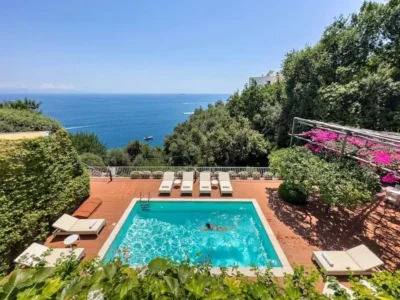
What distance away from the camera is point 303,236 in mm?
9078

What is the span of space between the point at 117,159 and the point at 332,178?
3111cm

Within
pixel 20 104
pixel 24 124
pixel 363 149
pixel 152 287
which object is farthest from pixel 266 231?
pixel 20 104

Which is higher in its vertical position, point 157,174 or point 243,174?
point 243,174

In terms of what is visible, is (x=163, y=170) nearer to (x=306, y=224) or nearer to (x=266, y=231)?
(x=266, y=231)

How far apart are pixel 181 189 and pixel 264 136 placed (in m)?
13.1

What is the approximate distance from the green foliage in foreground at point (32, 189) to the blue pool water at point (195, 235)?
3096 mm

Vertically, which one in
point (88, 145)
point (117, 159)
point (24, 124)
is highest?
point (24, 124)

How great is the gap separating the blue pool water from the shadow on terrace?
69.3 inches

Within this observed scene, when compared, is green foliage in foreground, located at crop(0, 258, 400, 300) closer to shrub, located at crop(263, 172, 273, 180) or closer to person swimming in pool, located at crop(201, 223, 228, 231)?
person swimming in pool, located at crop(201, 223, 228, 231)

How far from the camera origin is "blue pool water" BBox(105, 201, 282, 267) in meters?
8.74

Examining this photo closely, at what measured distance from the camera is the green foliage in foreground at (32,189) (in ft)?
23.6

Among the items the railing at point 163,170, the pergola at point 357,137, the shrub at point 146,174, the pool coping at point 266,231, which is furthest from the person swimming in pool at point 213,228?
the shrub at point 146,174

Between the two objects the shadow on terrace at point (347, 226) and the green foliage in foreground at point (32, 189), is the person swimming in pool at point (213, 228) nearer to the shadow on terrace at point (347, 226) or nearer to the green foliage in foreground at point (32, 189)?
the shadow on terrace at point (347, 226)

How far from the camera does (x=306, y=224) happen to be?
9.91m
